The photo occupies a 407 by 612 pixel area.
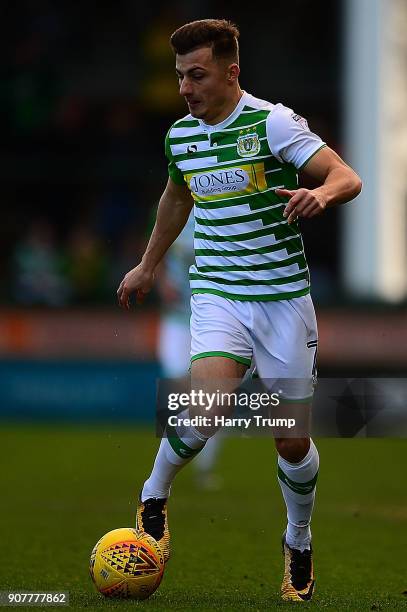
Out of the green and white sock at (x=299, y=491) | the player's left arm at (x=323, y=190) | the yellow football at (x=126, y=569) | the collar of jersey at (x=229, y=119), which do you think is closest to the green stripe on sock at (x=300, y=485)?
the green and white sock at (x=299, y=491)

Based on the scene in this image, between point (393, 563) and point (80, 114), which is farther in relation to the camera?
point (80, 114)

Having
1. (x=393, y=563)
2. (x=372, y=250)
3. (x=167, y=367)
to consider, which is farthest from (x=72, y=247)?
(x=393, y=563)

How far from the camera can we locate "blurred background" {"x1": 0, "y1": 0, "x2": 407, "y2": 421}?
16.5 meters

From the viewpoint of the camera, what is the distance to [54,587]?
6625mm

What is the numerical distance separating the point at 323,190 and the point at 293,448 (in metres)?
1.20

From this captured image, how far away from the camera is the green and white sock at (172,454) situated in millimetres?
6324

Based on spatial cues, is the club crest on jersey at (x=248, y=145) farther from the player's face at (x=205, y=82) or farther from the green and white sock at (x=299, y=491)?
the green and white sock at (x=299, y=491)

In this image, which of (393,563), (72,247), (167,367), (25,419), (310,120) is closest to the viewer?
(393,563)

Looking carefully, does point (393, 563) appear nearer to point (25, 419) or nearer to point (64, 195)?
point (25, 419)

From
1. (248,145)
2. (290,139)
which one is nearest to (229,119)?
(248,145)

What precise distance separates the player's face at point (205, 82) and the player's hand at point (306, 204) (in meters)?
0.77

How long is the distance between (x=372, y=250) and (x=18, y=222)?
5457 mm

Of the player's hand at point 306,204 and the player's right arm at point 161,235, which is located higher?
the player's hand at point 306,204

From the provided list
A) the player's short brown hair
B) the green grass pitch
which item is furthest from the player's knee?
the player's short brown hair
